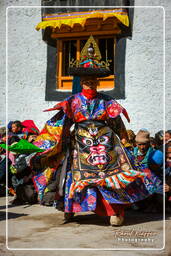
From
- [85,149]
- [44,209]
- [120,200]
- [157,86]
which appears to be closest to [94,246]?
[120,200]

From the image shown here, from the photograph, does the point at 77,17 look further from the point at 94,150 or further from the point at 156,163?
the point at 94,150

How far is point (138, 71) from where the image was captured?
1040cm

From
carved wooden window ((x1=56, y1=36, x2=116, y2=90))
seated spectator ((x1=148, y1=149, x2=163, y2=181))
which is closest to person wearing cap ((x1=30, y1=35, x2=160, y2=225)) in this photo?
seated spectator ((x1=148, y1=149, x2=163, y2=181))

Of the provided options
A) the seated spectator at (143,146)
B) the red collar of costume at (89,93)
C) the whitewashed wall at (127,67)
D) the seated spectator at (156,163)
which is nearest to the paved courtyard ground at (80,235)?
the seated spectator at (156,163)

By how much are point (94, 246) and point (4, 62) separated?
7.88 metres

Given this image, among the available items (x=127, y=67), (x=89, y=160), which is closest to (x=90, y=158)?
(x=89, y=160)

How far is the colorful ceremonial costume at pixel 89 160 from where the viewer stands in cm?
566

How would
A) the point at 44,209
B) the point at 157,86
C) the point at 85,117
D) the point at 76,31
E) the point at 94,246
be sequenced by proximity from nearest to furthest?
the point at 94,246, the point at 85,117, the point at 44,209, the point at 157,86, the point at 76,31

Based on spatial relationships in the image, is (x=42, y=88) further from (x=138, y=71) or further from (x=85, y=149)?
(x=85, y=149)

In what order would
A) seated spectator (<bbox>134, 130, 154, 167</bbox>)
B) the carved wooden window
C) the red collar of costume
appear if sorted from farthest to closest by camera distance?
the carved wooden window < seated spectator (<bbox>134, 130, 154, 167</bbox>) < the red collar of costume

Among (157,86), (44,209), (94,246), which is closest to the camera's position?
(94,246)

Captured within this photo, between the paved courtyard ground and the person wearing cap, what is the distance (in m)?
0.27

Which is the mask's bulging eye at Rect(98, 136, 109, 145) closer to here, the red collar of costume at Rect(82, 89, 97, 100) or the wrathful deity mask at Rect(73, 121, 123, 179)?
the wrathful deity mask at Rect(73, 121, 123, 179)

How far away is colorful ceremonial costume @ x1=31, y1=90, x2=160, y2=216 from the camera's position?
18.6 ft
